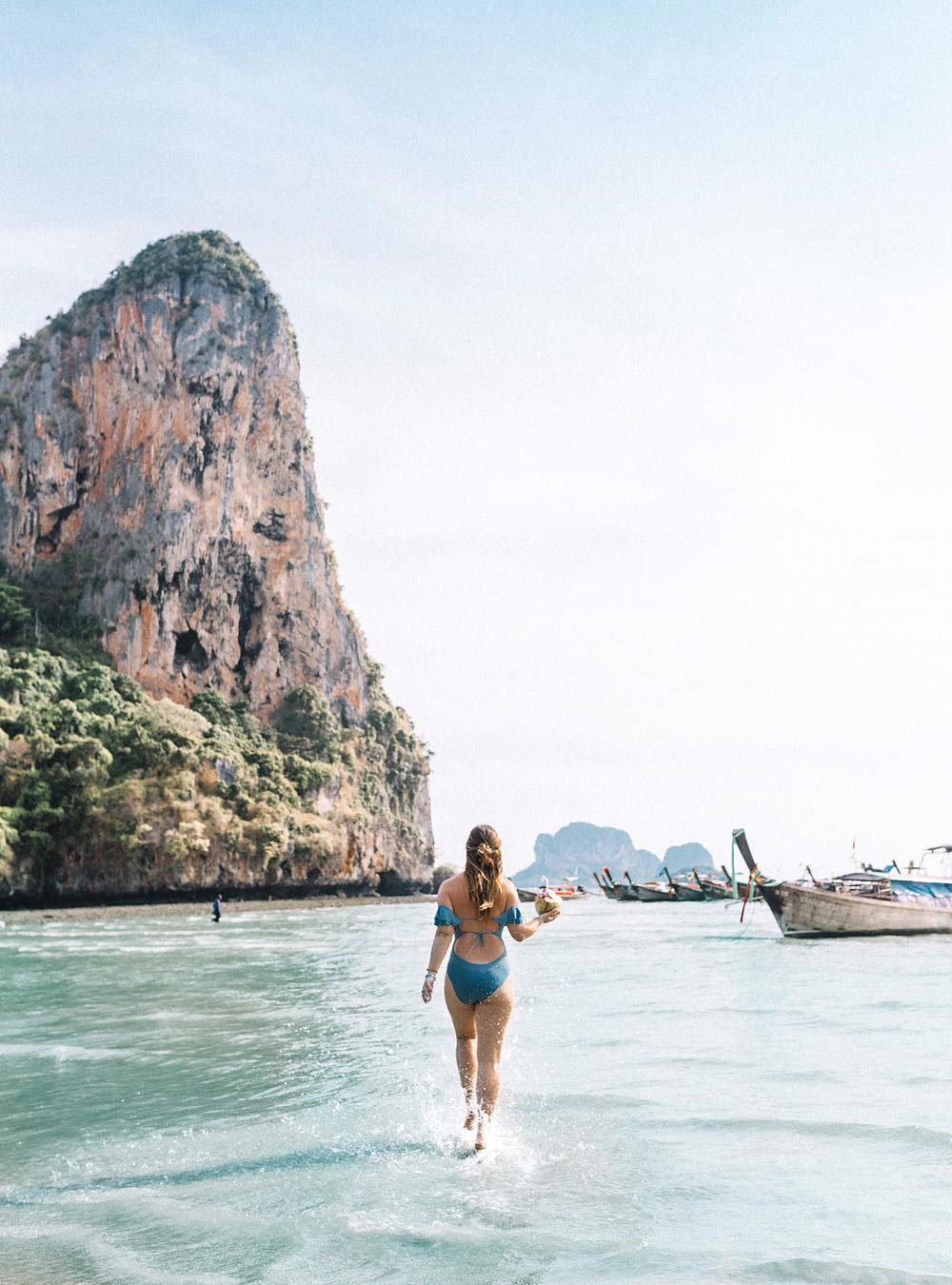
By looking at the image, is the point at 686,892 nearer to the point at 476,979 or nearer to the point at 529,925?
the point at 529,925

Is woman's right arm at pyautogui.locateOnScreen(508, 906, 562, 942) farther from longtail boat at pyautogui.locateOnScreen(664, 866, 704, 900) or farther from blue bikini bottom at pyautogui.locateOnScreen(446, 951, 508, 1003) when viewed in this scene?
longtail boat at pyautogui.locateOnScreen(664, 866, 704, 900)

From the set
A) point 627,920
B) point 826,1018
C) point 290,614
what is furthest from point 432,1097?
point 290,614

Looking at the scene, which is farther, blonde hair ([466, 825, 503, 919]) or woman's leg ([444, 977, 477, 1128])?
woman's leg ([444, 977, 477, 1128])

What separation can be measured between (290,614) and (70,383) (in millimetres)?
25573

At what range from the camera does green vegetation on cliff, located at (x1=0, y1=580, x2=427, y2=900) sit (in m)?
55.2

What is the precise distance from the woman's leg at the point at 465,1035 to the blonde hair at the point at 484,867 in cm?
55

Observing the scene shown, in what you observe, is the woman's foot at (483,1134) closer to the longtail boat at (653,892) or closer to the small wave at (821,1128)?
the small wave at (821,1128)

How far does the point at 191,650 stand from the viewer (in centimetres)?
7762

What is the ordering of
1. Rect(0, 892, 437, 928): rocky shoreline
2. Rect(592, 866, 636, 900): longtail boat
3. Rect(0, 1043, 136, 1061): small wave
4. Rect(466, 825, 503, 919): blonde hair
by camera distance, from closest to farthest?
Rect(466, 825, 503, 919): blonde hair → Rect(0, 1043, 136, 1061): small wave → Rect(0, 892, 437, 928): rocky shoreline → Rect(592, 866, 636, 900): longtail boat

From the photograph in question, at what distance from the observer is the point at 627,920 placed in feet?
145

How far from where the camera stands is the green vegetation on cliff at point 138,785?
55.2 meters

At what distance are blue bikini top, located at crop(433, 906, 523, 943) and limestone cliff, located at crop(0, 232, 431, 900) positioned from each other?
6608 centimetres

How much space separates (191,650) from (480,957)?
244 ft

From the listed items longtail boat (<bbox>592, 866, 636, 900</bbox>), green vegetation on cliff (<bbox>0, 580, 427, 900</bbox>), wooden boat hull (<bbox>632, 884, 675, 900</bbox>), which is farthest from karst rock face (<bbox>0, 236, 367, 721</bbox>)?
wooden boat hull (<bbox>632, 884, 675, 900</bbox>)
